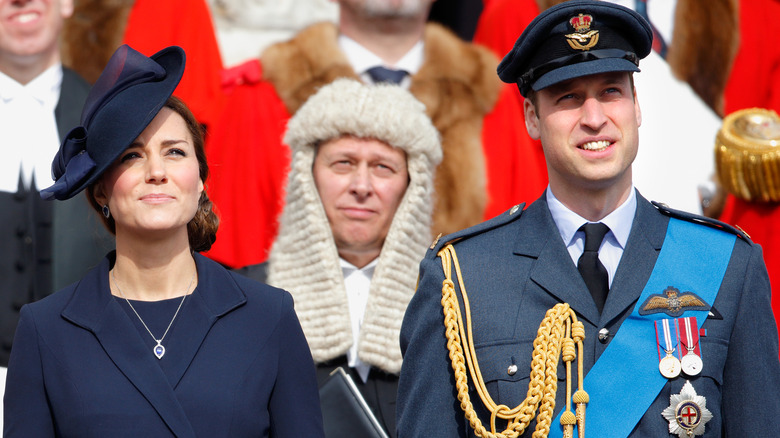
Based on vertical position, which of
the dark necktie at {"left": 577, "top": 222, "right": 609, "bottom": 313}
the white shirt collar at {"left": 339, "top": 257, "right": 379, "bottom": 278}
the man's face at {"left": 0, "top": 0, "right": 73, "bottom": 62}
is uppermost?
the man's face at {"left": 0, "top": 0, "right": 73, "bottom": 62}

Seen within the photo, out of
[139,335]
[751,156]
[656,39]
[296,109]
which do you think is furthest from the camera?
[656,39]

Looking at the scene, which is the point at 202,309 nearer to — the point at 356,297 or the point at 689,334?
the point at 689,334

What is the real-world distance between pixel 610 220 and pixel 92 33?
3.46m

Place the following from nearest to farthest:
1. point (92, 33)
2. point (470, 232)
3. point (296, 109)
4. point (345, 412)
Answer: point (470, 232) → point (345, 412) → point (296, 109) → point (92, 33)

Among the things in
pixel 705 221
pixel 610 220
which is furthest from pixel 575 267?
pixel 705 221

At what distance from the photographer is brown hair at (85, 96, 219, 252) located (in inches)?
125

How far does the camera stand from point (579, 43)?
306 cm

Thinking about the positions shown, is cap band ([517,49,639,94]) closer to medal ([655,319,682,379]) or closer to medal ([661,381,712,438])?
medal ([655,319,682,379])

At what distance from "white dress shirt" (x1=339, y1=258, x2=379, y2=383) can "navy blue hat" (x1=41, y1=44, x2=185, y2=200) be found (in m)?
1.62

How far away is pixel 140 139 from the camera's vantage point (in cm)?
309

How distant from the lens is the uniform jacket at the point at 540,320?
2.90 m

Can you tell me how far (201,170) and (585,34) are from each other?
109cm

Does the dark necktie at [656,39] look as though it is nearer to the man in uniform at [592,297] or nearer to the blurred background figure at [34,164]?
the blurred background figure at [34,164]

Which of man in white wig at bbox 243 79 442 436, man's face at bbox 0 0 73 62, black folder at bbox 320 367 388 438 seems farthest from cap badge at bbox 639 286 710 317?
man's face at bbox 0 0 73 62
